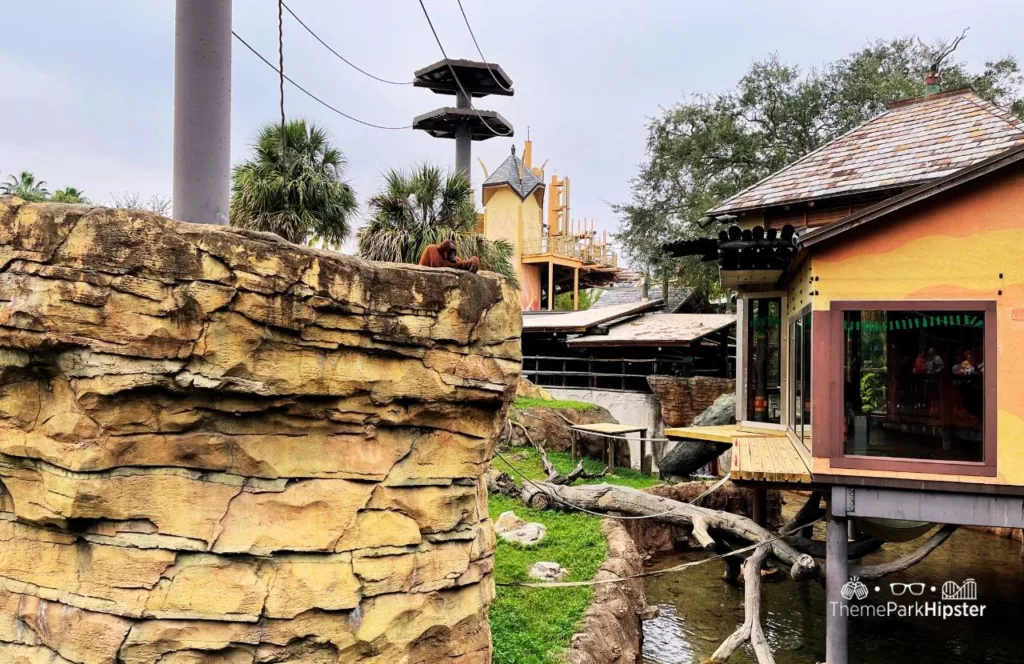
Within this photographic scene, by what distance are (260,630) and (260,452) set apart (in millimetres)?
1270

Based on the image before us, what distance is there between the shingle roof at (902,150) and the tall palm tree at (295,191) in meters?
7.81

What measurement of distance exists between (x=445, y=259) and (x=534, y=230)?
2561cm

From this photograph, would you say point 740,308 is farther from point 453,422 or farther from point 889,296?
point 453,422

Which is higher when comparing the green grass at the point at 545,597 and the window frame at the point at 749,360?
the window frame at the point at 749,360

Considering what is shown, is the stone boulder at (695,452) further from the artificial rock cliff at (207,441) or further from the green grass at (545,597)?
the artificial rock cliff at (207,441)

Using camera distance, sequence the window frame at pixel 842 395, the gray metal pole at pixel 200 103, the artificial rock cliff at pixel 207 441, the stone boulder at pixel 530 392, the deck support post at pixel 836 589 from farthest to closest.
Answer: the stone boulder at pixel 530 392
the gray metal pole at pixel 200 103
the deck support post at pixel 836 589
the window frame at pixel 842 395
the artificial rock cliff at pixel 207 441

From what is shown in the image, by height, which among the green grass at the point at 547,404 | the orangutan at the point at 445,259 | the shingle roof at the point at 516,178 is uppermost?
the shingle roof at the point at 516,178

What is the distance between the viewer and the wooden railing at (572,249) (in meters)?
30.8

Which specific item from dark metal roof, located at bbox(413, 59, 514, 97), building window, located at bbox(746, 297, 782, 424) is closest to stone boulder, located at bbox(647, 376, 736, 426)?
building window, located at bbox(746, 297, 782, 424)

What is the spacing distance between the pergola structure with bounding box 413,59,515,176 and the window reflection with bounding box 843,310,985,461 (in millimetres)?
23284

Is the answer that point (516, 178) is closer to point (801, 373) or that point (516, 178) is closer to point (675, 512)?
point (675, 512)

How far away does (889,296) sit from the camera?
302 inches

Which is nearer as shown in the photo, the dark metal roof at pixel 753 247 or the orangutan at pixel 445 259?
the orangutan at pixel 445 259

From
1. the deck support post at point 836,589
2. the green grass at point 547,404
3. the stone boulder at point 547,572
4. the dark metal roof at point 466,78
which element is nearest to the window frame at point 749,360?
the deck support post at point 836,589
